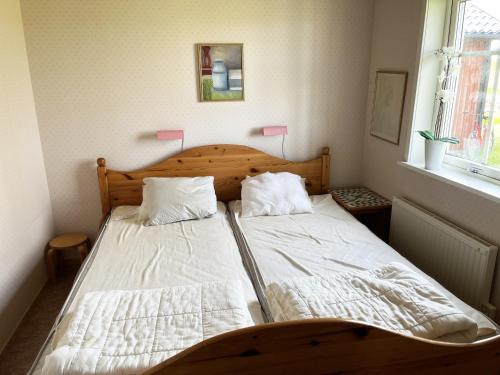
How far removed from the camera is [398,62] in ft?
9.03

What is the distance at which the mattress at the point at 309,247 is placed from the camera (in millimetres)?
2107

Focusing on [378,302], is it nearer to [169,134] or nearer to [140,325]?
[140,325]

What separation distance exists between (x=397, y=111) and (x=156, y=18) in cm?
186

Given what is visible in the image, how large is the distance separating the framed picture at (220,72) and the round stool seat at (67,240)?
1402 mm

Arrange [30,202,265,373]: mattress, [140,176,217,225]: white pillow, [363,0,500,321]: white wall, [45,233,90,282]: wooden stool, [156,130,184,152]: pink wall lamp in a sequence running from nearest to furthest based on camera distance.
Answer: [30,202,265,373]: mattress → [363,0,500,321]: white wall → [140,176,217,225]: white pillow → [45,233,90,282]: wooden stool → [156,130,184,152]: pink wall lamp

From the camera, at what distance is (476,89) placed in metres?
2.28

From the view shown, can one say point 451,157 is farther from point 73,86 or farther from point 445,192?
point 73,86

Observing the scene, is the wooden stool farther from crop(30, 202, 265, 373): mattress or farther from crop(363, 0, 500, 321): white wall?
crop(363, 0, 500, 321): white wall

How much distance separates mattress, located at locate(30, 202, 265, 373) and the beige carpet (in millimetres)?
610

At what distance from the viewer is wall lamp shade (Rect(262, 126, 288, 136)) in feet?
10.2

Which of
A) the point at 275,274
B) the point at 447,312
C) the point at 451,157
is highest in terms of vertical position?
the point at 451,157

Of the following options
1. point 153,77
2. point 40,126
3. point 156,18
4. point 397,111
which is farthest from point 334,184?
point 40,126

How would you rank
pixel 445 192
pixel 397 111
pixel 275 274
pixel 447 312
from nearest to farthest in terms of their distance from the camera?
pixel 447 312
pixel 275 274
pixel 445 192
pixel 397 111

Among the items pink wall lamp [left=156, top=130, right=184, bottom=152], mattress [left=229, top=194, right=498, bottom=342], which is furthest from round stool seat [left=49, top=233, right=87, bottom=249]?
mattress [left=229, top=194, right=498, bottom=342]
